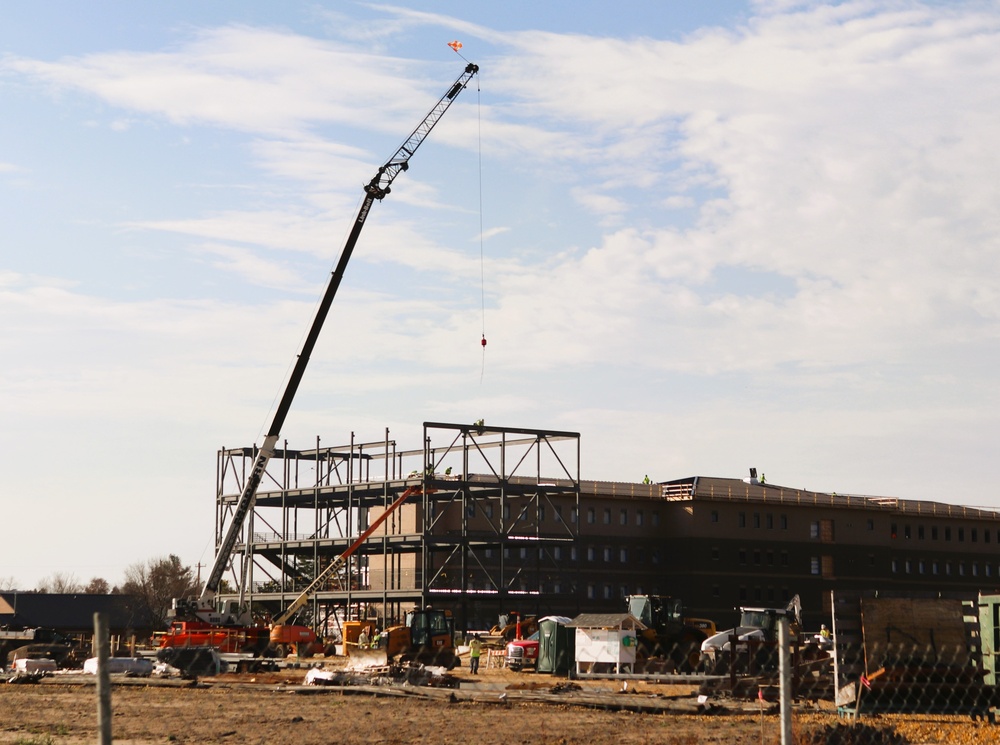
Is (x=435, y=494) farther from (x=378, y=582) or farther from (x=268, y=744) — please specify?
(x=268, y=744)

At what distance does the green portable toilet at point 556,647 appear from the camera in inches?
1850

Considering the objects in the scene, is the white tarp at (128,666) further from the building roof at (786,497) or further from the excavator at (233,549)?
the building roof at (786,497)

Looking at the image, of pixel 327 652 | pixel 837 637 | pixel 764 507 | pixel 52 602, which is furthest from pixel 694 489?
pixel 837 637

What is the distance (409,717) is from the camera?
2736 centimetres

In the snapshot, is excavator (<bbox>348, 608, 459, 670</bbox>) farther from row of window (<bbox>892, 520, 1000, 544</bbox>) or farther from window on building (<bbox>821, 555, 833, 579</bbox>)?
row of window (<bbox>892, 520, 1000, 544</bbox>)

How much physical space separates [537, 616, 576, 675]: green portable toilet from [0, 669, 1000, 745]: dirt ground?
8296 mm

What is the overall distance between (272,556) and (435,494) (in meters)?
13.1

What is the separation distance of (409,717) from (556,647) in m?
20.4

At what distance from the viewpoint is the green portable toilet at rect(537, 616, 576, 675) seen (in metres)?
47.0

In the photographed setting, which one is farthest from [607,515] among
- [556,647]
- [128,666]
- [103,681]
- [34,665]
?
[103,681]

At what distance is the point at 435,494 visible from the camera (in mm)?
81812

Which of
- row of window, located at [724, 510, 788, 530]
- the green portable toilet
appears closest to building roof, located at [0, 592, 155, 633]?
row of window, located at [724, 510, 788, 530]

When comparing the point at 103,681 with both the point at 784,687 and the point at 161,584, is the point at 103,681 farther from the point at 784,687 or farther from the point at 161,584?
the point at 161,584

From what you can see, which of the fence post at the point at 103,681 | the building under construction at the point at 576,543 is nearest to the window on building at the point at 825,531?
the building under construction at the point at 576,543
